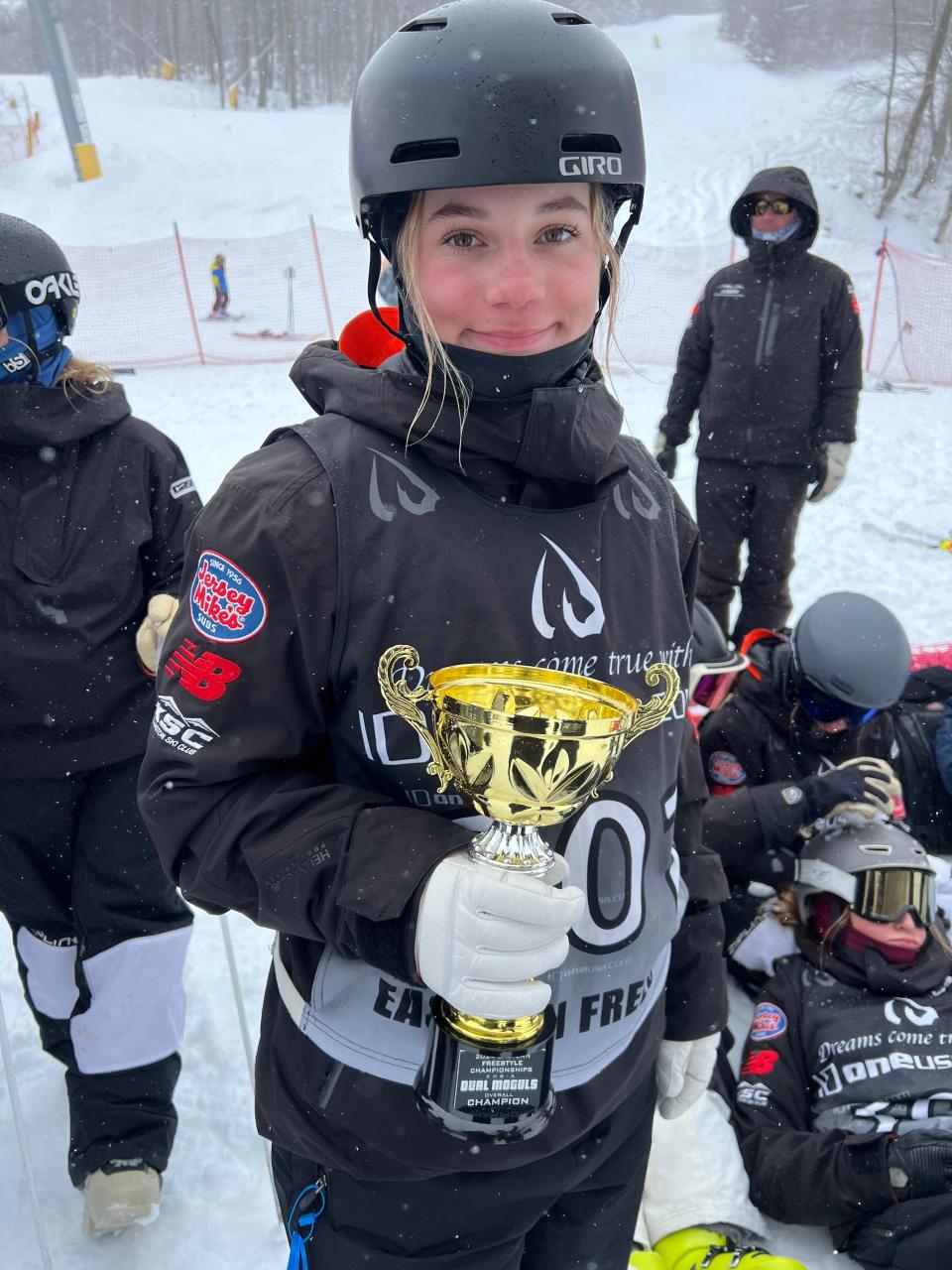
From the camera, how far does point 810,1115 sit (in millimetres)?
2977

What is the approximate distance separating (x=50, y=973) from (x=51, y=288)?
70.9 inches

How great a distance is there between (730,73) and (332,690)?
40240mm

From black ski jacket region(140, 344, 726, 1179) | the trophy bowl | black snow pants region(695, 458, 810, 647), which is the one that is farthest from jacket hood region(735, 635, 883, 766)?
the trophy bowl

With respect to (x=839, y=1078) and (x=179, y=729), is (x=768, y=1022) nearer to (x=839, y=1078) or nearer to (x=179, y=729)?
(x=839, y=1078)

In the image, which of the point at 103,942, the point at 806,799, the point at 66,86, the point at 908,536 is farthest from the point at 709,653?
the point at 66,86

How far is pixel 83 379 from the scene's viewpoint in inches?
98.1

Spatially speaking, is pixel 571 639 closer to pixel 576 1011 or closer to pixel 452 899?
pixel 452 899

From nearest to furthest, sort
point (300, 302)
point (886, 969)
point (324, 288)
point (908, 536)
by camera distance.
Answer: point (886, 969)
point (908, 536)
point (324, 288)
point (300, 302)

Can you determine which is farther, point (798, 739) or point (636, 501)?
point (798, 739)

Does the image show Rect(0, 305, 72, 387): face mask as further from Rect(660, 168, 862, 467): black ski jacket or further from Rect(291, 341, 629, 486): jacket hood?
Rect(660, 168, 862, 467): black ski jacket

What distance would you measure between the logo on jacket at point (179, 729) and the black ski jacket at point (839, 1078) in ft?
7.45

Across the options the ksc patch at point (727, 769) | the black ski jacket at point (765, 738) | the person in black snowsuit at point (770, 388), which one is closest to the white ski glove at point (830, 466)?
the person in black snowsuit at point (770, 388)

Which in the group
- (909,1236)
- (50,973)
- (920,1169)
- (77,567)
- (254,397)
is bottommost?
(254,397)

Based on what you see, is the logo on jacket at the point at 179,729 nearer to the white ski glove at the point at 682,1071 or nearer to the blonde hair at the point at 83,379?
the white ski glove at the point at 682,1071
